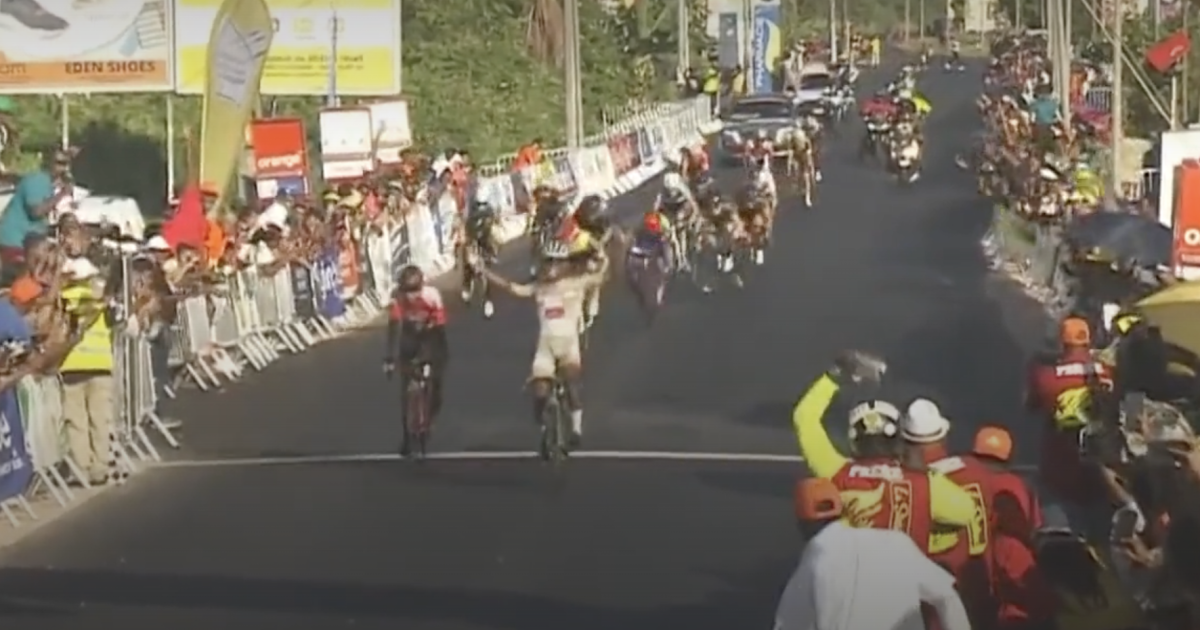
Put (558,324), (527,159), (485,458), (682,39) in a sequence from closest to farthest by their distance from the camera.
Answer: (558,324) < (485,458) < (527,159) < (682,39)

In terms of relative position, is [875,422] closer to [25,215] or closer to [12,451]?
[12,451]

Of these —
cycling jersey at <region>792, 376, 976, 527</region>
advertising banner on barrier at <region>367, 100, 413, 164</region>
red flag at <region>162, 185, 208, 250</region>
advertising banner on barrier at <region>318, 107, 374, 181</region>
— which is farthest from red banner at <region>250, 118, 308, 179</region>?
cycling jersey at <region>792, 376, 976, 527</region>

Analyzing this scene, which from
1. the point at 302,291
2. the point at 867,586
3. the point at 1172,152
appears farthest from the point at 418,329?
the point at 1172,152

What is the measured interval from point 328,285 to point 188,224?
3877 millimetres

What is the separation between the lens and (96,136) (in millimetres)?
58250

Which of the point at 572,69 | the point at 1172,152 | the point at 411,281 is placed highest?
the point at 572,69

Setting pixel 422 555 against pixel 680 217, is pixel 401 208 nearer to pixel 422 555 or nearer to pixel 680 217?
pixel 680 217

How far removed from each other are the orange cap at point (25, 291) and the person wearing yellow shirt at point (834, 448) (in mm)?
8489

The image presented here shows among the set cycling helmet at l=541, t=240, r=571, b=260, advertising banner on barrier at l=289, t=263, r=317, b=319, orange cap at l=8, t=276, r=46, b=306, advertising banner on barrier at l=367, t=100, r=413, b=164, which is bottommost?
advertising banner on barrier at l=289, t=263, r=317, b=319

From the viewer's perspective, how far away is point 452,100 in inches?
2638

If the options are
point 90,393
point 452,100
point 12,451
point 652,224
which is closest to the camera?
point 12,451

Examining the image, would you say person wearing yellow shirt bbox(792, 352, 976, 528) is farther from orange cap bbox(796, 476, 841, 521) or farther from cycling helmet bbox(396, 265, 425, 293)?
cycling helmet bbox(396, 265, 425, 293)

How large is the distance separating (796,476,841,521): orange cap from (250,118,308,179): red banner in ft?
96.0

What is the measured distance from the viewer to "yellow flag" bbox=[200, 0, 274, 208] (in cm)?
3416
